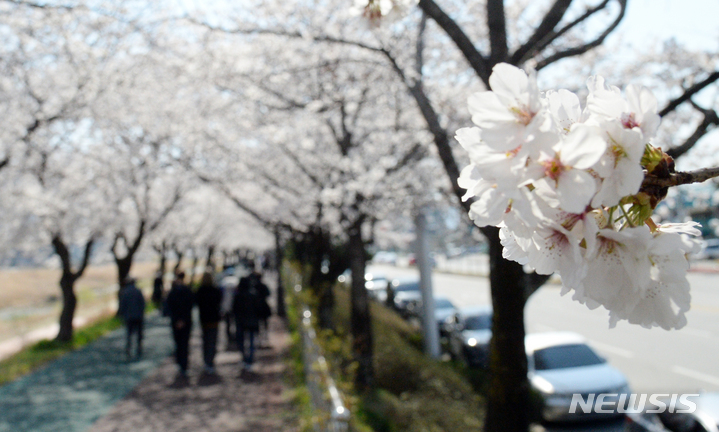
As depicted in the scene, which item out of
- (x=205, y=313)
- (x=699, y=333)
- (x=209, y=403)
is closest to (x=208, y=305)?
(x=205, y=313)

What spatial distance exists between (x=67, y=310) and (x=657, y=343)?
15.6 meters

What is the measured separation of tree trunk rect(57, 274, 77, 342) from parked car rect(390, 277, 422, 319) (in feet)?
34.7

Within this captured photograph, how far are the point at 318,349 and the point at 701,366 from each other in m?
8.87

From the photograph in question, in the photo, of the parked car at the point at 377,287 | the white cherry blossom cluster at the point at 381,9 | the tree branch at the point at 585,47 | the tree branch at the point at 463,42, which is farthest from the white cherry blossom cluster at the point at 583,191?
the parked car at the point at 377,287

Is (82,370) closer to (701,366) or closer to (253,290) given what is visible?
(253,290)

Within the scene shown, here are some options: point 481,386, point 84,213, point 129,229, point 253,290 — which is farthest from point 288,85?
point 129,229

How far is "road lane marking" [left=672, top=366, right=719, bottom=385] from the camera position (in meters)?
9.83

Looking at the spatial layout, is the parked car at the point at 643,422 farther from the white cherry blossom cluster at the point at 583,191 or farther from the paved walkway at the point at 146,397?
the white cherry blossom cluster at the point at 583,191

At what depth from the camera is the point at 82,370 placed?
10.6m

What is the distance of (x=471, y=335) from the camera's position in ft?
40.7

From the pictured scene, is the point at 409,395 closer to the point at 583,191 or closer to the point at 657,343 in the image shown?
the point at 583,191

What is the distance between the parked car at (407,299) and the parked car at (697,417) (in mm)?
12088

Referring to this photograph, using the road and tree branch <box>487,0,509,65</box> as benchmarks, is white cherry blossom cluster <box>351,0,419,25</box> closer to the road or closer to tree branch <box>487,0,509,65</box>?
tree branch <box>487,0,509,65</box>

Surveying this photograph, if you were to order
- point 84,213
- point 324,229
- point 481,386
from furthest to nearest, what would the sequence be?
1. point 84,213
2. point 324,229
3. point 481,386
